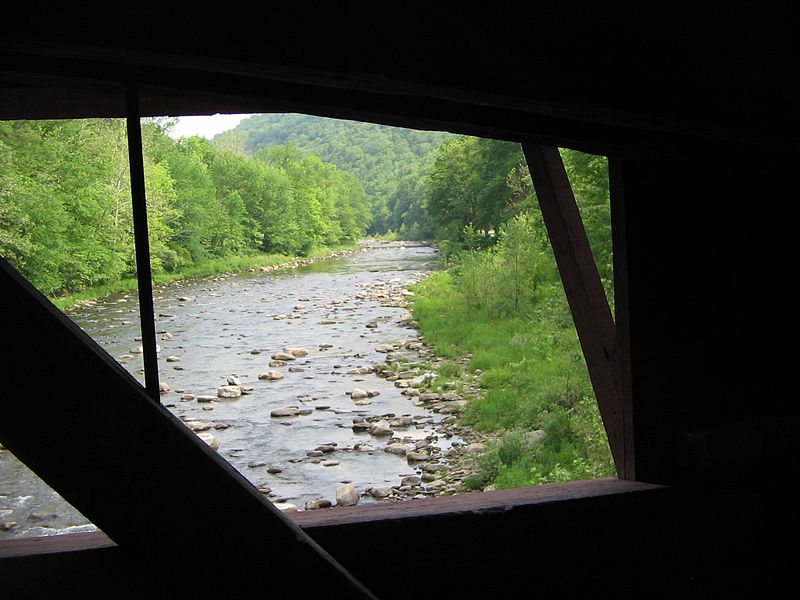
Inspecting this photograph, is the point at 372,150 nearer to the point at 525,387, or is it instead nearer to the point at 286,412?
the point at 525,387

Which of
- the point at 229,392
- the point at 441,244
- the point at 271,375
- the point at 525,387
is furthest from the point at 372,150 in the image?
the point at 525,387

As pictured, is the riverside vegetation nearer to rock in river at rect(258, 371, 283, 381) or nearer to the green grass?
the green grass

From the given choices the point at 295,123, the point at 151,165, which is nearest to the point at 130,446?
the point at 151,165

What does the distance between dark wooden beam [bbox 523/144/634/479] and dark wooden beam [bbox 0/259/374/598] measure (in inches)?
30.5

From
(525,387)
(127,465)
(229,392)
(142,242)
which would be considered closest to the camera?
(127,465)

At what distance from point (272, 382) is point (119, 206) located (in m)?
17.6

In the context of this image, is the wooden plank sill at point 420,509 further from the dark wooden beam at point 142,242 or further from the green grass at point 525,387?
the green grass at point 525,387

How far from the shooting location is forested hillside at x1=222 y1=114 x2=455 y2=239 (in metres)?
73.3

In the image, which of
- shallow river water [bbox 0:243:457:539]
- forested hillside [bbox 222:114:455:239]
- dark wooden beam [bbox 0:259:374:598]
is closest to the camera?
dark wooden beam [bbox 0:259:374:598]

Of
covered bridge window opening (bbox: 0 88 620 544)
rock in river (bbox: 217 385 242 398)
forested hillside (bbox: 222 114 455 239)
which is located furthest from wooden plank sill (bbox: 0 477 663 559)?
forested hillside (bbox: 222 114 455 239)

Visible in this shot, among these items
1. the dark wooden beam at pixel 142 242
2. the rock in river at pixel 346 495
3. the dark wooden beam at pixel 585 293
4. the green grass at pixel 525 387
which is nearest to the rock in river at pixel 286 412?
the green grass at pixel 525 387

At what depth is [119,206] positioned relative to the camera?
92.8 feet

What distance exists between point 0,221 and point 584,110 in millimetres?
24143

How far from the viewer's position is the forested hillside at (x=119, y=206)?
932 inches
